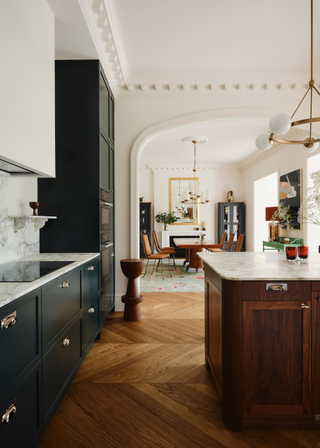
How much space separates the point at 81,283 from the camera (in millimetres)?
2354

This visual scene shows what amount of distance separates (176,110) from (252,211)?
5.54 m

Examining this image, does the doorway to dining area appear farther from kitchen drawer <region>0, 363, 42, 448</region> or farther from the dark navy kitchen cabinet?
kitchen drawer <region>0, 363, 42, 448</region>

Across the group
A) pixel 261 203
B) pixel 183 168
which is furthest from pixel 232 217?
pixel 183 168

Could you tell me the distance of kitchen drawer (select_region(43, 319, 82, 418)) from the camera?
1.62 m

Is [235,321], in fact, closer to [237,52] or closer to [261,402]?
[261,402]

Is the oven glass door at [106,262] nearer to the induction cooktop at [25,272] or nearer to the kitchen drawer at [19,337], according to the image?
the induction cooktop at [25,272]

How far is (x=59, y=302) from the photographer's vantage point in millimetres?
1848

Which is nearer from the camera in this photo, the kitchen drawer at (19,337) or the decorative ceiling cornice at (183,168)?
the kitchen drawer at (19,337)

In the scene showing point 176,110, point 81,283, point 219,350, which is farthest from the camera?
point 176,110

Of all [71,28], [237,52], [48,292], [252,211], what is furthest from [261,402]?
[252,211]

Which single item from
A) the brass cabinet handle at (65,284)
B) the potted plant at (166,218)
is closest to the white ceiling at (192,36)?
the brass cabinet handle at (65,284)

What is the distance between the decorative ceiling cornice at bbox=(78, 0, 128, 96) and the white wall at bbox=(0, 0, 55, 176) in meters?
0.39

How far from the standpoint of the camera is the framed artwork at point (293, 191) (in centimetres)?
584

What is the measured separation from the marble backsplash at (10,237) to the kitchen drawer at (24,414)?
3.95 feet
